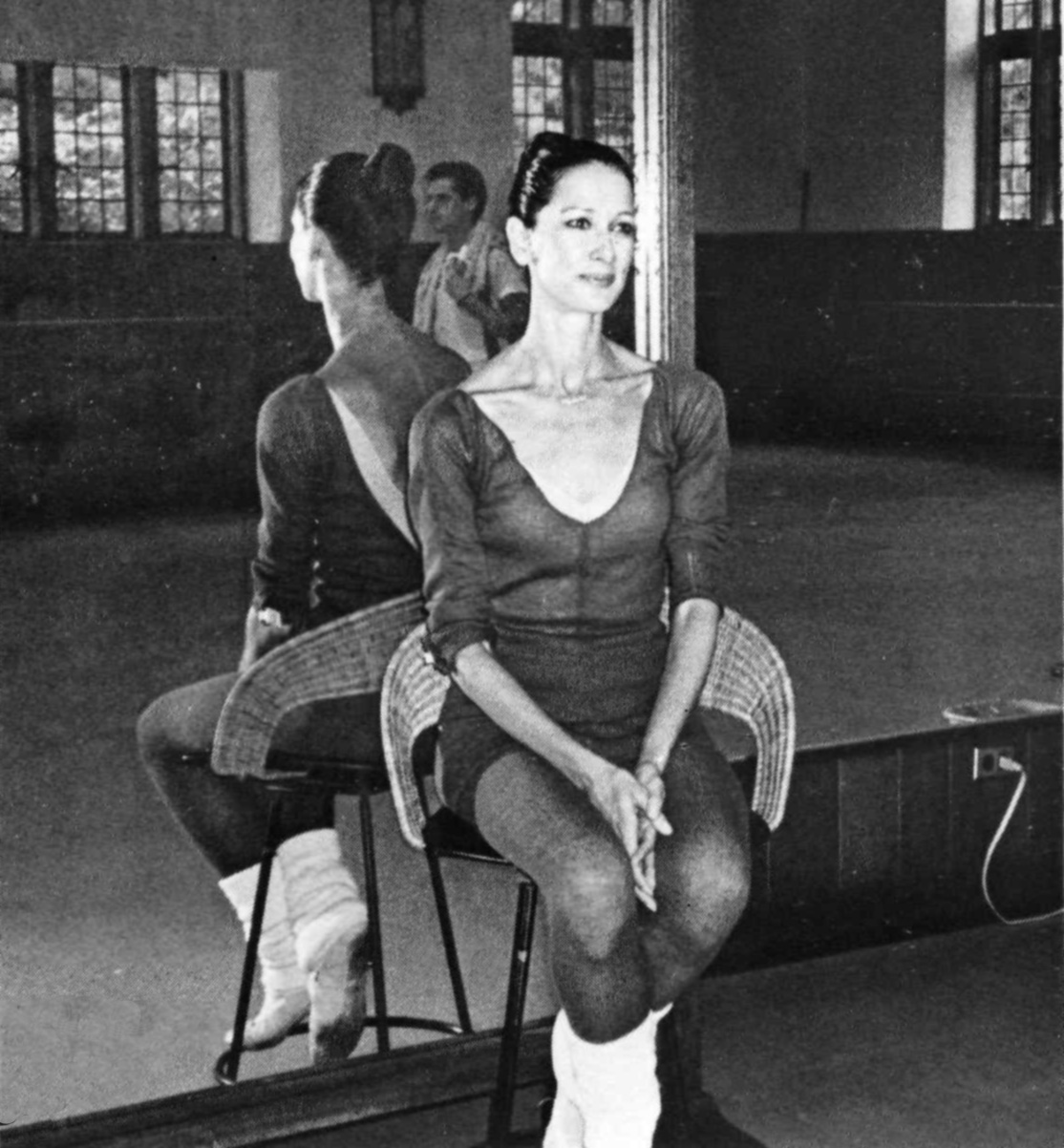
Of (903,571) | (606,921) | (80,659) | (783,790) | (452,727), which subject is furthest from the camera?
(903,571)

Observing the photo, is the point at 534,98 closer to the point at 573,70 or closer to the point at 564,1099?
the point at 573,70

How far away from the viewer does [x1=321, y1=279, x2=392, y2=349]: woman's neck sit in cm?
319

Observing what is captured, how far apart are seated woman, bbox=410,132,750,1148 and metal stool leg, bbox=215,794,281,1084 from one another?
411 mm

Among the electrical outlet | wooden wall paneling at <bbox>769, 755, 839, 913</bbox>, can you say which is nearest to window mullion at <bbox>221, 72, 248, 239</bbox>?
wooden wall paneling at <bbox>769, 755, 839, 913</bbox>

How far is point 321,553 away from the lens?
3.20 metres

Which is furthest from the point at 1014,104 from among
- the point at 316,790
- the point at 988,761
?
the point at 316,790

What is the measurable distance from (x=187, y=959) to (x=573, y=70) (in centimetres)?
162

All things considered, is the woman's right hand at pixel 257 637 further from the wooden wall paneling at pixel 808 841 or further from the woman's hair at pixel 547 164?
the wooden wall paneling at pixel 808 841

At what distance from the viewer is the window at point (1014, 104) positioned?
15.5 ft

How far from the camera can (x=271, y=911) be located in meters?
3.29

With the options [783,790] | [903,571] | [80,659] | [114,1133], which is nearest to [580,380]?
[783,790]

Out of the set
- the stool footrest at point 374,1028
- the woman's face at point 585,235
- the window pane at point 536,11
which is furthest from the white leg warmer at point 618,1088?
the window pane at point 536,11

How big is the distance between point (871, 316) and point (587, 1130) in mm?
4704

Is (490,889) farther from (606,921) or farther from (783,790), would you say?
(606,921)
